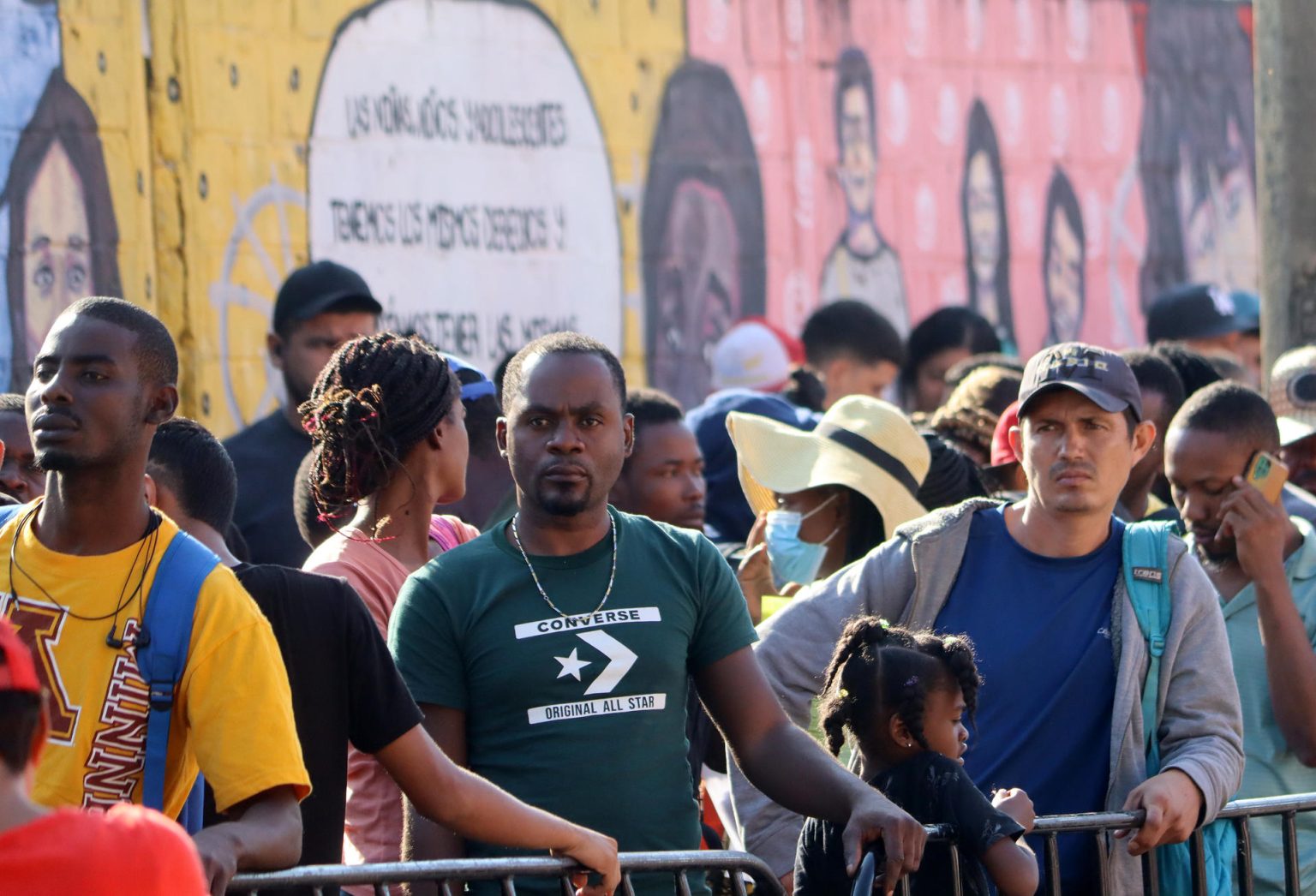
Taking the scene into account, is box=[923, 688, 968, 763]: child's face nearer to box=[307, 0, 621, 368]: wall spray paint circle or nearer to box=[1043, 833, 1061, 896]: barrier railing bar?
box=[1043, 833, 1061, 896]: barrier railing bar

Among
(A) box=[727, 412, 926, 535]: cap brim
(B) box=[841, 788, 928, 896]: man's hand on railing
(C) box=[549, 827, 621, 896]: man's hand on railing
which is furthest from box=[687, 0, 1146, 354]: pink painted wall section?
(C) box=[549, 827, 621, 896]: man's hand on railing

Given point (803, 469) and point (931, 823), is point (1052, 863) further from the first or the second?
point (803, 469)

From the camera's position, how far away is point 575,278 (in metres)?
9.45

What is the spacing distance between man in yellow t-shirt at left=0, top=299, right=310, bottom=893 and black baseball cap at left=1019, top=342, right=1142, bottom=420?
2.18 metres

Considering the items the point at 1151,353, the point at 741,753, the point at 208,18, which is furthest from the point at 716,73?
the point at 741,753

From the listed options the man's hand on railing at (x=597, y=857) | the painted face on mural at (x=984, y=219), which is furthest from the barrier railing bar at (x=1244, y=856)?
the painted face on mural at (x=984, y=219)

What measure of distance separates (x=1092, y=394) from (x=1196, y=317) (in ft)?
18.7

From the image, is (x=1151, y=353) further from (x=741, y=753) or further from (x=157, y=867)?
(x=157, y=867)

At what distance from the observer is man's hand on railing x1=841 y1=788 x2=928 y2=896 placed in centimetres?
349

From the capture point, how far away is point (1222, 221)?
12.8 metres

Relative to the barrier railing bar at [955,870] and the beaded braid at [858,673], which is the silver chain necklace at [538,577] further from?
the barrier railing bar at [955,870]

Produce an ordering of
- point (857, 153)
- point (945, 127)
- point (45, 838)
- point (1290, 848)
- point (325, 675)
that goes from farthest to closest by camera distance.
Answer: point (945, 127) < point (857, 153) < point (1290, 848) < point (325, 675) < point (45, 838)

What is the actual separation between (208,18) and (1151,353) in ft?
13.7

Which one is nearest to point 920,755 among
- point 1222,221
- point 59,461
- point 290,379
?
point 59,461
